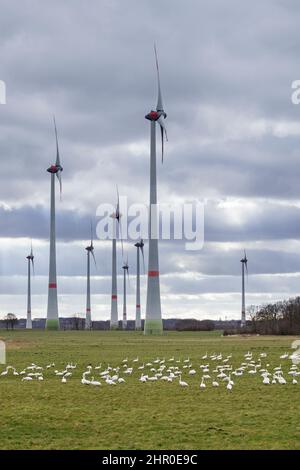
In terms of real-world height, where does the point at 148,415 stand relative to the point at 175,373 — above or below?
below

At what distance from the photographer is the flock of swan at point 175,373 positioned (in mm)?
43031

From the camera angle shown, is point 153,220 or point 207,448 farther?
point 153,220

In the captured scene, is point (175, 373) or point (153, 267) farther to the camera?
point (153, 267)

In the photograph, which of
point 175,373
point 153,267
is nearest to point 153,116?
point 153,267

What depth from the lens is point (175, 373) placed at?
4675cm

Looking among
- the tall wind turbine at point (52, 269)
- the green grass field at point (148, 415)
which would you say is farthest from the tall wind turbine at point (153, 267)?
the green grass field at point (148, 415)

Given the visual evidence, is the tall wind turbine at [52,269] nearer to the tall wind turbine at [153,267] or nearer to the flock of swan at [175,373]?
the tall wind turbine at [153,267]

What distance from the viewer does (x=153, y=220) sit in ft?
389

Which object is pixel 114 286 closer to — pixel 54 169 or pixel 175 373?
pixel 54 169

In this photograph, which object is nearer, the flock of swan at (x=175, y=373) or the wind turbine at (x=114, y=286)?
the flock of swan at (x=175, y=373)

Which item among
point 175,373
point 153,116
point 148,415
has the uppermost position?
point 153,116

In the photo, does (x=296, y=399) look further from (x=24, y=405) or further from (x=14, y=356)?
(x=14, y=356)
